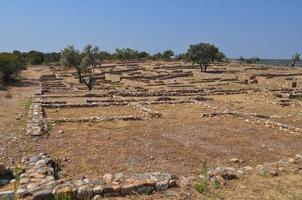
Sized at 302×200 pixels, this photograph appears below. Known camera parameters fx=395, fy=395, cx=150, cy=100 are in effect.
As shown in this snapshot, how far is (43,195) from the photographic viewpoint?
264 inches

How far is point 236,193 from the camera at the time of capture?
7137 mm

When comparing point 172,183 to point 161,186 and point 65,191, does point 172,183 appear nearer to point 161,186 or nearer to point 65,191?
point 161,186

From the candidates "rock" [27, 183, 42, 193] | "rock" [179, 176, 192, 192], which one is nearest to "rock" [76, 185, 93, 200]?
"rock" [27, 183, 42, 193]

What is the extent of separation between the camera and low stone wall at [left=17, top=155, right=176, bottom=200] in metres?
6.80

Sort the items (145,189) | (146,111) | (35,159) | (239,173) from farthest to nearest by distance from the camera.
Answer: (146,111) → (35,159) → (239,173) → (145,189)

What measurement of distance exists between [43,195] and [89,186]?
80cm

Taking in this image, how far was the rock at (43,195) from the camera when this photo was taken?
6.69 m

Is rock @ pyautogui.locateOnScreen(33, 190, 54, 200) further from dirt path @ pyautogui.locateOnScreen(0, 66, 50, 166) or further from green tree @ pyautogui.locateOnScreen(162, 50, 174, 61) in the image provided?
green tree @ pyautogui.locateOnScreen(162, 50, 174, 61)

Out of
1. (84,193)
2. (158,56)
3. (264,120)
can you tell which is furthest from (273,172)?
(158,56)

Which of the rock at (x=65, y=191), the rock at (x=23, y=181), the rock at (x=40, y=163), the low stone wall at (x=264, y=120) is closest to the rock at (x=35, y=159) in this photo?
the rock at (x=40, y=163)

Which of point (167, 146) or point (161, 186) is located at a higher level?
point (161, 186)

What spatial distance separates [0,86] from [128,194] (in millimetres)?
28371

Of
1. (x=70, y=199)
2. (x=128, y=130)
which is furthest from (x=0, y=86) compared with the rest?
(x=70, y=199)

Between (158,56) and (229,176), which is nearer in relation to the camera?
(229,176)
